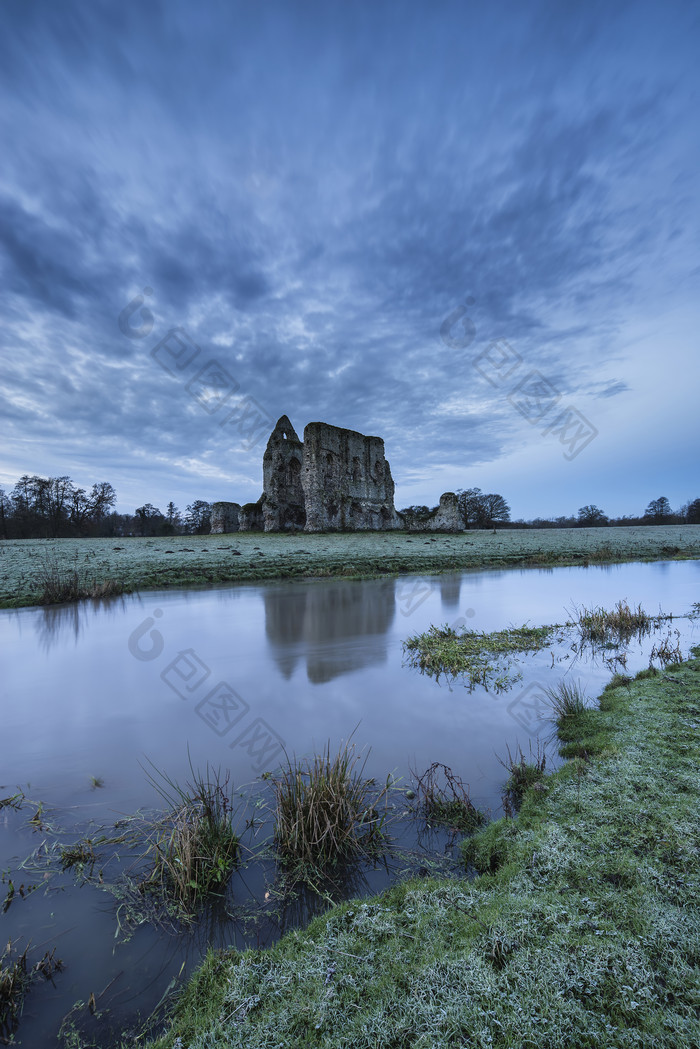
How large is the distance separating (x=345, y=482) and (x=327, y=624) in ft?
123

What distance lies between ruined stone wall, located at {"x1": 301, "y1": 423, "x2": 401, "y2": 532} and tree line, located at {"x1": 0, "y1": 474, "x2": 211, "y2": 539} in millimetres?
30062

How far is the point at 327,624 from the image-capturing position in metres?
11.4

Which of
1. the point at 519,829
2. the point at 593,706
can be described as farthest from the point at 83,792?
the point at 593,706

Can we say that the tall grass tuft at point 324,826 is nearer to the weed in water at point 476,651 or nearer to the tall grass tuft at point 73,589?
the weed in water at point 476,651

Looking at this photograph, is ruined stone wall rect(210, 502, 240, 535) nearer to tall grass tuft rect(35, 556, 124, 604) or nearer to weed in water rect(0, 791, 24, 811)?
tall grass tuft rect(35, 556, 124, 604)

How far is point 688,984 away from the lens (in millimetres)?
2014

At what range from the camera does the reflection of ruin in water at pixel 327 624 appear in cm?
821

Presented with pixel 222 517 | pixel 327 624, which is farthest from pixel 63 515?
pixel 327 624

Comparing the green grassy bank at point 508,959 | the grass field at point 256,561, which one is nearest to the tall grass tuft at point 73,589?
the grass field at point 256,561

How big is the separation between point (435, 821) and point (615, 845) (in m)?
1.26

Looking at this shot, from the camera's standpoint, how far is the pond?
257cm

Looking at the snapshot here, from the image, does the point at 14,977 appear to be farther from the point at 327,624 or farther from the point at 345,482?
the point at 345,482

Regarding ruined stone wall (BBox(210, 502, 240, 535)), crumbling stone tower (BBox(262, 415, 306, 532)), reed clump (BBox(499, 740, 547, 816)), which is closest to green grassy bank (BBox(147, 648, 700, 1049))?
reed clump (BBox(499, 740, 547, 816))

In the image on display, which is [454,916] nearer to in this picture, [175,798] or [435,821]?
[435,821]
